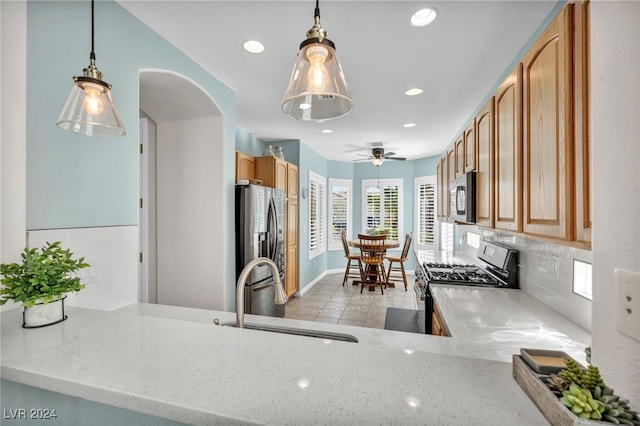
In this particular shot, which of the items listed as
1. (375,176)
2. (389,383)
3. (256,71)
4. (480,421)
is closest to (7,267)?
(389,383)

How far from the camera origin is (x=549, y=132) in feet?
3.26

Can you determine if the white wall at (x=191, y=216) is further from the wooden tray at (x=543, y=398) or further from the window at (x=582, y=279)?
the window at (x=582, y=279)

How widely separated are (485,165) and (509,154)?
372mm

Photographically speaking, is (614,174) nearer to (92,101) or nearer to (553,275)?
(553,275)

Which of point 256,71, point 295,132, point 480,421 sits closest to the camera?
point 480,421

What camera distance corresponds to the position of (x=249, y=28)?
179 centimetres

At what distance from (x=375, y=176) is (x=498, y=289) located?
4.63 m

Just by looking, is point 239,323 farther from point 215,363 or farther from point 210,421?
point 210,421

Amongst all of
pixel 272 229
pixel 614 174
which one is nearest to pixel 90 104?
pixel 614 174

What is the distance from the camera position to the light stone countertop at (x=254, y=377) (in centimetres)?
58

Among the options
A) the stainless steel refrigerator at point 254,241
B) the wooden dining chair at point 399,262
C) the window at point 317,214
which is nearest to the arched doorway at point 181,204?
the stainless steel refrigerator at point 254,241

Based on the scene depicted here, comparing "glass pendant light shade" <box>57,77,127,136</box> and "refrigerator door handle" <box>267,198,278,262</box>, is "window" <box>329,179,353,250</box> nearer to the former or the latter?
"refrigerator door handle" <box>267,198,278,262</box>

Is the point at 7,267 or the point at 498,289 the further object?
the point at 498,289

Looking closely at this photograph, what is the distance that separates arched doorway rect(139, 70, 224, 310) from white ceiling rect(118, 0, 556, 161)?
53 cm
